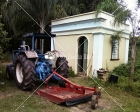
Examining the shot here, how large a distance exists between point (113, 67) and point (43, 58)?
14.4ft

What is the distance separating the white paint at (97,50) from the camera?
293 inches

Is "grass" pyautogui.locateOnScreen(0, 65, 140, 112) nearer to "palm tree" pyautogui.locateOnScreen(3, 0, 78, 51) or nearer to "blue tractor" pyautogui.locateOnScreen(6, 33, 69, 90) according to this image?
"blue tractor" pyautogui.locateOnScreen(6, 33, 69, 90)

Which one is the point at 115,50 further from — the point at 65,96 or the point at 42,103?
the point at 42,103

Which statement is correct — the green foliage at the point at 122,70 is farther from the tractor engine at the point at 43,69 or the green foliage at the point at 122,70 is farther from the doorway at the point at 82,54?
the tractor engine at the point at 43,69

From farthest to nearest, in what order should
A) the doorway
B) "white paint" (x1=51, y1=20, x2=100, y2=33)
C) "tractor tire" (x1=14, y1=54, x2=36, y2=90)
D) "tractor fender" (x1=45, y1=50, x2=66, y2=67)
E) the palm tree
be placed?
the palm tree → the doorway → "white paint" (x1=51, y1=20, x2=100, y2=33) → "tractor fender" (x1=45, y1=50, x2=66, y2=67) → "tractor tire" (x1=14, y1=54, x2=36, y2=90)

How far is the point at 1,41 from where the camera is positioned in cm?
528

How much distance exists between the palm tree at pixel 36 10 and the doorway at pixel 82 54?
2545 millimetres

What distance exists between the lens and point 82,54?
9.29 meters

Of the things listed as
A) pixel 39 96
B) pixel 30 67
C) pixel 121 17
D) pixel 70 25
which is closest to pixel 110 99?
pixel 39 96

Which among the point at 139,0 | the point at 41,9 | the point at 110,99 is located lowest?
the point at 110,99

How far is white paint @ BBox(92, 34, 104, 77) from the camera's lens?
24.5 ft

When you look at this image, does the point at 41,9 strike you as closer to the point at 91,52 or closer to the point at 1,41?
the point at 91,52

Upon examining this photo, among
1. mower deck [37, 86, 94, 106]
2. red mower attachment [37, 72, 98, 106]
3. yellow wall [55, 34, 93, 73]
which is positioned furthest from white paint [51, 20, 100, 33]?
mower deck [37, 86, 94, 106]

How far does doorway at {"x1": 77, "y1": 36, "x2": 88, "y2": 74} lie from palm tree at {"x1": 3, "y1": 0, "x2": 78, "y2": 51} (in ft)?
8.35
